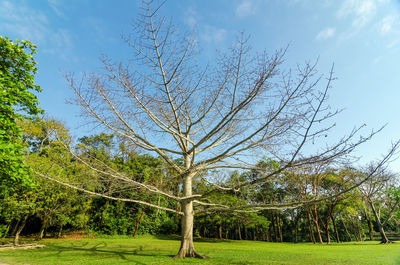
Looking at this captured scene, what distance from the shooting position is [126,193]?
1090 centimetres

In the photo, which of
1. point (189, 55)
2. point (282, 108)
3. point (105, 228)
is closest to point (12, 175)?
point (189, 55)

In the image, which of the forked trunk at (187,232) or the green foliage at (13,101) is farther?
the forked trunk at (187,232)

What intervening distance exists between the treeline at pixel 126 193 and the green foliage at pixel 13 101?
57 centimetres

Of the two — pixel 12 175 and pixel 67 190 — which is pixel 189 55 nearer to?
pixel 12 175

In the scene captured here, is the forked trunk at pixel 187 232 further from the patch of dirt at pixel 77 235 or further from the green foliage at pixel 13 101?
the patch of dirt at pixel 77 235

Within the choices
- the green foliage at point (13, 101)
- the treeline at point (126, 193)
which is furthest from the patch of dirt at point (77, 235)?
the green foliage at point (13, 101)

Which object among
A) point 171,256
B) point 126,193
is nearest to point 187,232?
point 171,256

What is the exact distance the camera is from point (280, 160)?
462cm

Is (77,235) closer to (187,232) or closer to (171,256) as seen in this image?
(171,256)

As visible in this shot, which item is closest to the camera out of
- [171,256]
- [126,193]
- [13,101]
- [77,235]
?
[13,101]

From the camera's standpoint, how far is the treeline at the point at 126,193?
5852mm

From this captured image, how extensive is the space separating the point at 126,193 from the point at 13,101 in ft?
21.9

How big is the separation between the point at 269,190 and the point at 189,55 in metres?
5.36

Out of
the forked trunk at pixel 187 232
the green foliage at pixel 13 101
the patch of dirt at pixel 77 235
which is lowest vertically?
the patch of dirt at pixel 77 235
